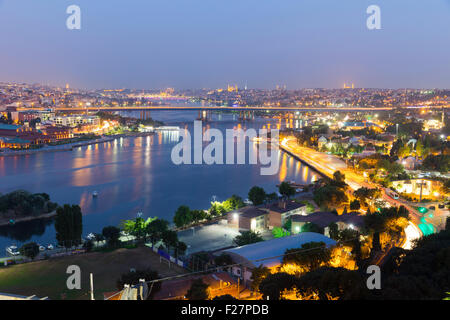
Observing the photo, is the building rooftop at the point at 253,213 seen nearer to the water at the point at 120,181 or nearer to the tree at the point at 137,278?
the water at the point at 120,181

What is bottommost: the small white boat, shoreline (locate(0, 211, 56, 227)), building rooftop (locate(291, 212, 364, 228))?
the small white boat

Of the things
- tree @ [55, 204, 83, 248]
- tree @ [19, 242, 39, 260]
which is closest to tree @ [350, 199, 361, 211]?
tree @ [55, 204, 83, 248]

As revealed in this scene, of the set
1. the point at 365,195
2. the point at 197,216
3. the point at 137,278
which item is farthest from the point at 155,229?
the point at 365,195

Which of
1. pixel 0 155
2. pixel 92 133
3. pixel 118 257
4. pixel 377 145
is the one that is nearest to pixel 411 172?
pixel 377 145

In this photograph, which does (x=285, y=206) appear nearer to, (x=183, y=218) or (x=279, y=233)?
(x=279, y=233)

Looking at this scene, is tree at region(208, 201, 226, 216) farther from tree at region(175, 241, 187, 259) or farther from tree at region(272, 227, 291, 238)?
tree at region(175, 241, 187, 259)

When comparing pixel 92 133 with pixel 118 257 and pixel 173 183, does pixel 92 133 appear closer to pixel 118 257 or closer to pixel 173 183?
pixel 173 183
